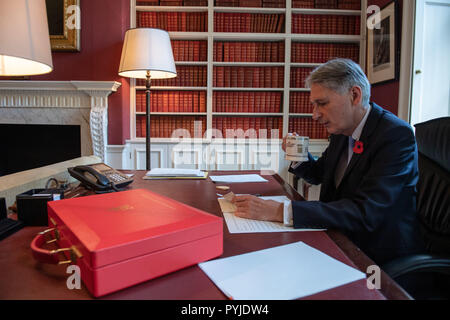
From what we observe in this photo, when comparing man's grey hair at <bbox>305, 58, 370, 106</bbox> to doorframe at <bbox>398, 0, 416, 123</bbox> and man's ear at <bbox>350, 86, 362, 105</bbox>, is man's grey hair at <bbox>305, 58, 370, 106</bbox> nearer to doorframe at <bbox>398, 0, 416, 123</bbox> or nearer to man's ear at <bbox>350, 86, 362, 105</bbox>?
man's ear at <bbox>350, 86, 362, 105</bbox>

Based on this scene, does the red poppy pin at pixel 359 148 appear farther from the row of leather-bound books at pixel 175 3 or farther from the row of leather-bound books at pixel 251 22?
the row of leather-bound books at pixel 175 3

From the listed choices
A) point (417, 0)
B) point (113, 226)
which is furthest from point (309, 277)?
point (417, 0)

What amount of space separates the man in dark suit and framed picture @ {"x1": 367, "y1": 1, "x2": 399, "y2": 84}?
67.4 inches

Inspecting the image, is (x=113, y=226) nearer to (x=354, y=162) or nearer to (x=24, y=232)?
(x=24, y=232)

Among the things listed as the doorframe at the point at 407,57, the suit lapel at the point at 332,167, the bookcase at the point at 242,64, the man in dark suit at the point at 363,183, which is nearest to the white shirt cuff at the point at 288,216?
the man in dark suit at the point at 363,183

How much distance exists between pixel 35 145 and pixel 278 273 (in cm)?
320

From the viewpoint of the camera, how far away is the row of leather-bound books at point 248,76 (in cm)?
307

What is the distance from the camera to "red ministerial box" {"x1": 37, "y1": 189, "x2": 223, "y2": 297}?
0.44 meters

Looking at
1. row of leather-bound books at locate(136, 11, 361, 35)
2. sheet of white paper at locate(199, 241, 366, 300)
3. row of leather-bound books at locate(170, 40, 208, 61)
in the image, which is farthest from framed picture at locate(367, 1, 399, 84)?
sheet of white paper at locate(199, 241, 366, 300)

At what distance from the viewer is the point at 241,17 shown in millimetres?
3000

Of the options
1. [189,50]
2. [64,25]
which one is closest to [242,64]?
[189,50]

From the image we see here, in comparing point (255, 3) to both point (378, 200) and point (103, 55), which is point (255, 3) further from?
point (378, 200)

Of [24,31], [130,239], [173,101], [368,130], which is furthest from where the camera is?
[173,101]

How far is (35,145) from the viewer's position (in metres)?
3.01
